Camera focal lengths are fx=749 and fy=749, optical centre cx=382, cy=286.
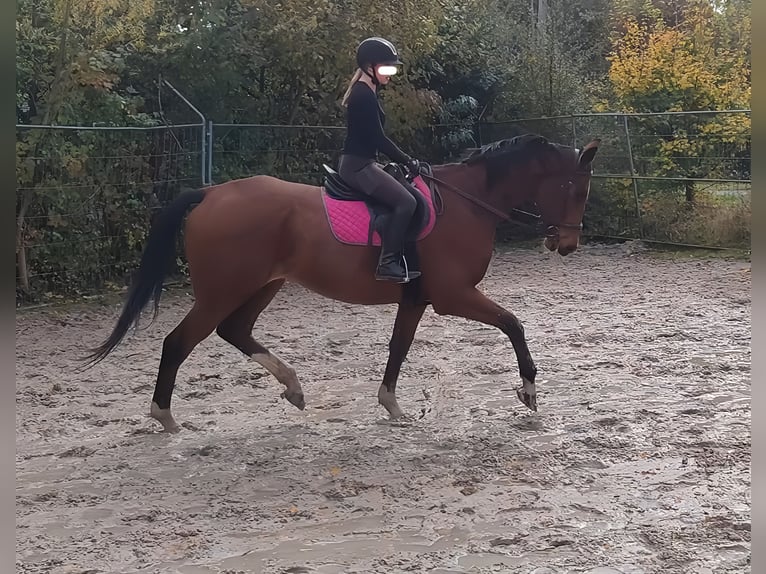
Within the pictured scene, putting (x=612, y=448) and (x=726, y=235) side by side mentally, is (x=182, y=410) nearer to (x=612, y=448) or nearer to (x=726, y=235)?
(x=612, y=448)

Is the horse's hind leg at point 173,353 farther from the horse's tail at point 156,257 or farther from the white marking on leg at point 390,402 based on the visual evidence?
the white marking on leg at point 390,402

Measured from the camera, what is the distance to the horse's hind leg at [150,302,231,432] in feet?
15.3

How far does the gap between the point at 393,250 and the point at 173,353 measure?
4.97 ft

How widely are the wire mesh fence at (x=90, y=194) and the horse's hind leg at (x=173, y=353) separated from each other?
401cm

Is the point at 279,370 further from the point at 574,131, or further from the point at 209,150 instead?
the point at 574,131

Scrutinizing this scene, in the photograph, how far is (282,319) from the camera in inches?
321

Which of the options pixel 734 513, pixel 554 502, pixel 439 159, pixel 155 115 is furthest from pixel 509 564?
pixel 439 159

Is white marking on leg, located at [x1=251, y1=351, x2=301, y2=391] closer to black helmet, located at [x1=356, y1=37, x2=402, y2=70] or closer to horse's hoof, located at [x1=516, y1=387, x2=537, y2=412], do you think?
horse's hoof, located at [x1=516, y1=387, x2=537, y2=412]

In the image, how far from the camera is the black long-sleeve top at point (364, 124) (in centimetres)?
458

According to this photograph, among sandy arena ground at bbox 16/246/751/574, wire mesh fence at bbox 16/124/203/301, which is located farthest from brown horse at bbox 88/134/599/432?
wire mesh fence at bbox 16/124/203/301

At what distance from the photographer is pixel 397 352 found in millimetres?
5062

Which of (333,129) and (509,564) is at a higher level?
(333,129)

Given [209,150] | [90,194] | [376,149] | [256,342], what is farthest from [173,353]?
[209,150]

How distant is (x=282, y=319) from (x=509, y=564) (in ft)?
17.8
